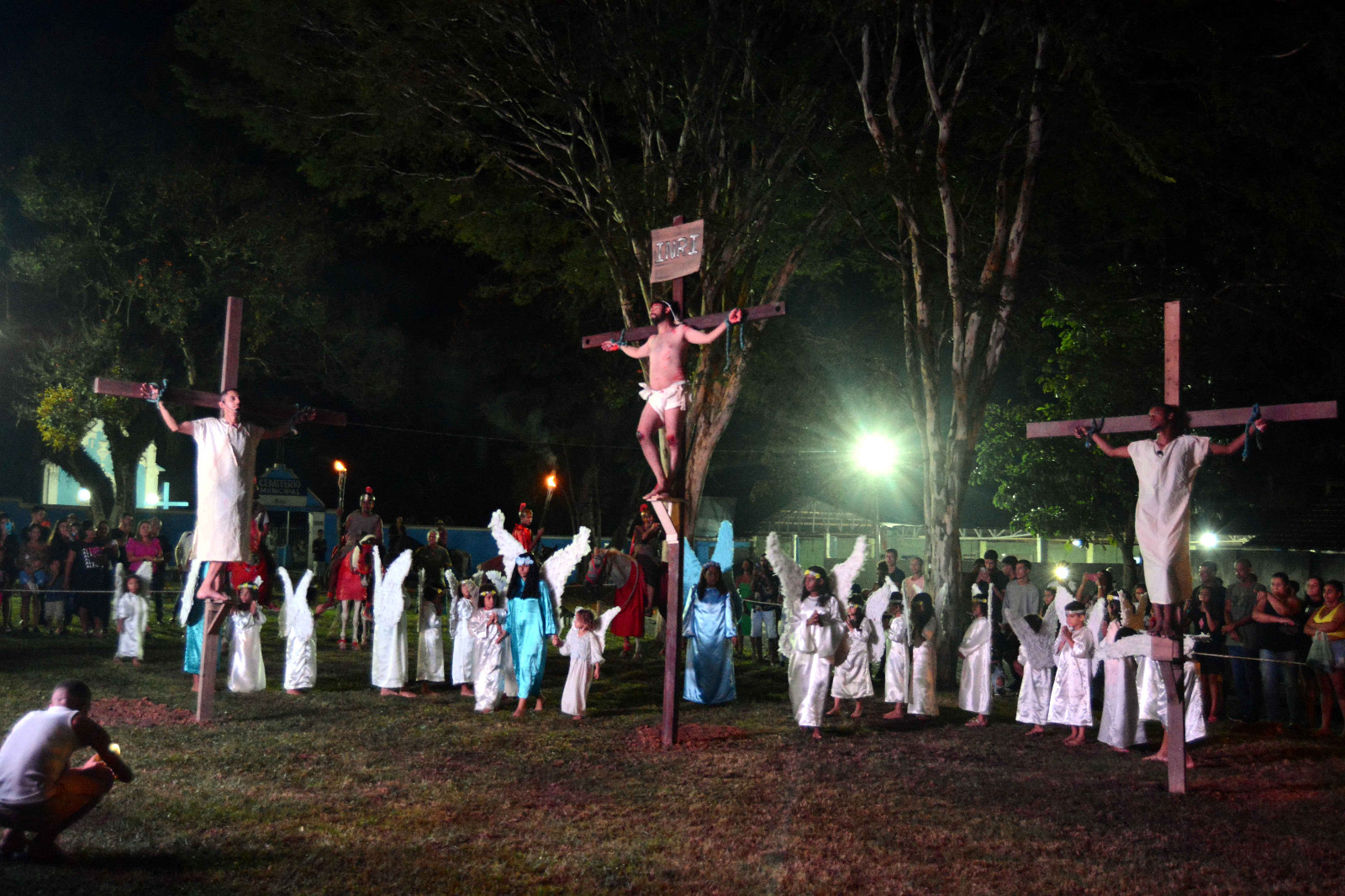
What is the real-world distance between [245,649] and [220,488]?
9.72 ft

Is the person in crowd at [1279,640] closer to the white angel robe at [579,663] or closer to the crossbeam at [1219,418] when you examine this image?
the crossbeam at [1219,418]

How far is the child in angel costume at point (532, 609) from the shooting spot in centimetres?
1090

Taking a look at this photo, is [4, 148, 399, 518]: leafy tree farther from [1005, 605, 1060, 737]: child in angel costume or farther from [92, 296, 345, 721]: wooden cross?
[1005, 605, 1060, 737]: child in angel costume

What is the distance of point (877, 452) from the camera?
86.9ft

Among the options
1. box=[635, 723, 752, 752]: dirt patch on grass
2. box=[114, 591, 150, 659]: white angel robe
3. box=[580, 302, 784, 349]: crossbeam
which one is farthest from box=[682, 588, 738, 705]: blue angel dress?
box=[114, 591, 150, 659]: white angel robe

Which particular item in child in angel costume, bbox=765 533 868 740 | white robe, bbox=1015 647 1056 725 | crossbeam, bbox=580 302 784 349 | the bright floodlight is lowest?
white robe, bbox=1015 647 1056 725

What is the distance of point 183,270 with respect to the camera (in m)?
22.9

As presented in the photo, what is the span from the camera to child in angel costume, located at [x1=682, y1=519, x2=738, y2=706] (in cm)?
1184

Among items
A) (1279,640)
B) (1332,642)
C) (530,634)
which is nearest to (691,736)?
(530,634)

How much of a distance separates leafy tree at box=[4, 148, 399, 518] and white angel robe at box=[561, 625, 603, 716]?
1562 centimetres

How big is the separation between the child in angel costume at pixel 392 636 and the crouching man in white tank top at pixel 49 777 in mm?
5701

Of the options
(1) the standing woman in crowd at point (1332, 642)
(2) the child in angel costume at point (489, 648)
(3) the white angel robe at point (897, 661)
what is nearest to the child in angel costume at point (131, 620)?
(2) the child in angel costume at point (489, 648)

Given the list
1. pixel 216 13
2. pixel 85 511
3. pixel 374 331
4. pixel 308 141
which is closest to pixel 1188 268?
pixel 308 141

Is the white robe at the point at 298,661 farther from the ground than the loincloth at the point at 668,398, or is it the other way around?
the loincloth at the point at 668,398
